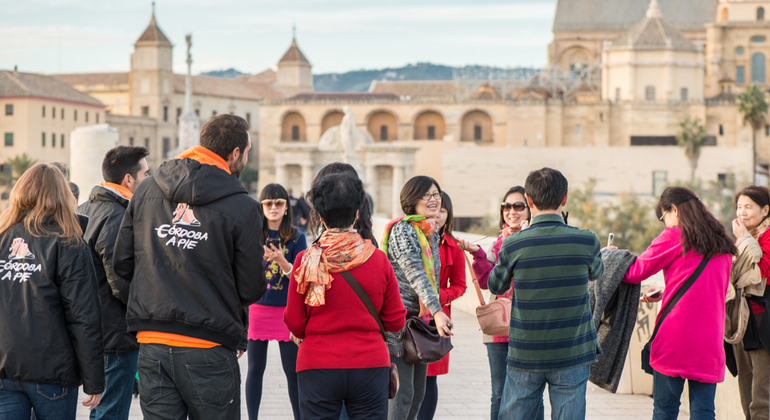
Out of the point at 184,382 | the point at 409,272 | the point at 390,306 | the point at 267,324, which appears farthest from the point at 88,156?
the point at 390,306

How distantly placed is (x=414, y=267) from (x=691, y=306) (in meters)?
1.53

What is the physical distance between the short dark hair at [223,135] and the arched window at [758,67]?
77732mm

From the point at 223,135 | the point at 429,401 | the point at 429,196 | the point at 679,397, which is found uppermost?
the point at 223,135

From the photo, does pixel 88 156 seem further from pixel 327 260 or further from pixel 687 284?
pixel 687 284

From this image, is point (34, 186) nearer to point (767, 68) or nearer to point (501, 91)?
point (501, 91)

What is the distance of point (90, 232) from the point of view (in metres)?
4.39

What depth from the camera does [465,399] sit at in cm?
643

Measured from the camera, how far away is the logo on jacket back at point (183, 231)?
141 inches

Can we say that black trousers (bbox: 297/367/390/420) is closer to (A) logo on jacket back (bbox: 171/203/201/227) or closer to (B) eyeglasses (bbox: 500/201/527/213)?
(A) logo on jacket back (bbox: 171/203/201/227)

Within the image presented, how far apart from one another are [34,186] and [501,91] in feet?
229

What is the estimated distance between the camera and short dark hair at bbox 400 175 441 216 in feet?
15.0

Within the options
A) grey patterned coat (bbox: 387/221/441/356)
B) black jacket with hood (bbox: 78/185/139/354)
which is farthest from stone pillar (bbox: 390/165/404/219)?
black jacket with hood (bbox: 78/185/139/354)

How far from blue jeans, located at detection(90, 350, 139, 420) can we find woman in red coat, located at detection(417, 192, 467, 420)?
1735 mm

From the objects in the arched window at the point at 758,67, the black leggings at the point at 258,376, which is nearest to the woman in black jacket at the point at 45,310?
the black leggings at the point at 258,376
